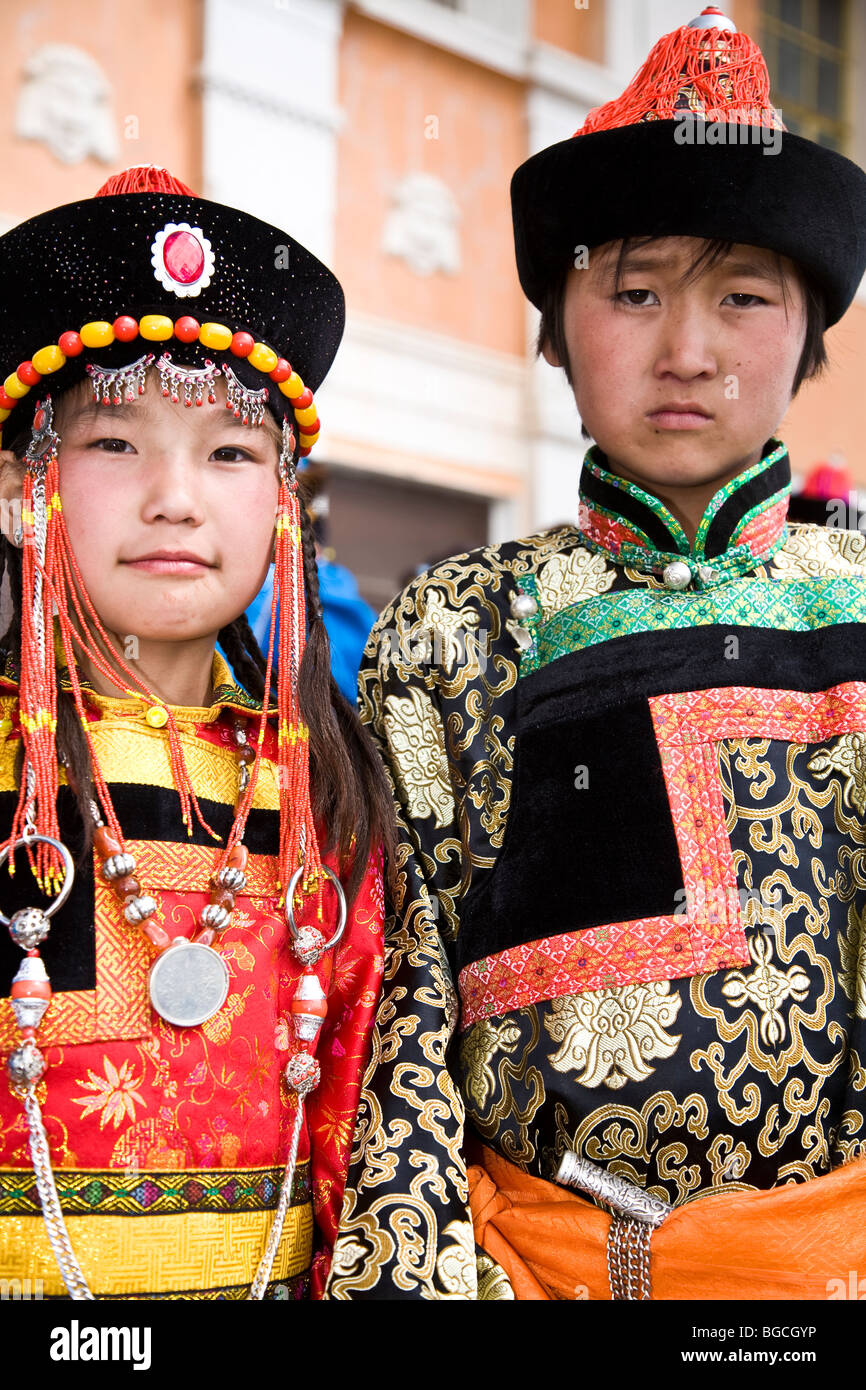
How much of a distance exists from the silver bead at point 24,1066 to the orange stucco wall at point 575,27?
6.20 metres

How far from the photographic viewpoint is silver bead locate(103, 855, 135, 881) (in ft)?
5.38

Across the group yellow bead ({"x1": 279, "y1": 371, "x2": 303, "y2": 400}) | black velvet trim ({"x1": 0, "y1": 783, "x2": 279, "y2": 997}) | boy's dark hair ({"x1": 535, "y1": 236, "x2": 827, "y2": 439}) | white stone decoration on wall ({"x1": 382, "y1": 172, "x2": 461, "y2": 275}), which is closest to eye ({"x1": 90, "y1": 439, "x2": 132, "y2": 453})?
yellow bead ({"x1": 279, "y1": 371, "x2": 303, "y2": 400})

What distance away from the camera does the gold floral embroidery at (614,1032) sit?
166 cm

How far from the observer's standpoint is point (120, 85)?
5.35 metres

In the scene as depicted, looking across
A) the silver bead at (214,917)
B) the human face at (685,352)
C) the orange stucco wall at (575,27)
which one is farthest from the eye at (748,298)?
the orange stucco wall at (575,27)

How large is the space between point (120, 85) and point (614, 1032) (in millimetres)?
4656

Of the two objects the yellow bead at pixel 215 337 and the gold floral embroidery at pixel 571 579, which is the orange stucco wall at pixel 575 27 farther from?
the yellow bead at pixel 215 337

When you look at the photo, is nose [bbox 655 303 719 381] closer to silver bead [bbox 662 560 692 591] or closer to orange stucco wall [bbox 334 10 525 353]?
silver bead [bbox 662 560 692 591]

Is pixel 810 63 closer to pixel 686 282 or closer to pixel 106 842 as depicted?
pixel 686 282

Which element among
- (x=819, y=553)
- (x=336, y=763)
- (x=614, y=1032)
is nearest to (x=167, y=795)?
(x=336, y=763)

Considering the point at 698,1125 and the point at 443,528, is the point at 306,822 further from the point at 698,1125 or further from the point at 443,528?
the point at 443,528

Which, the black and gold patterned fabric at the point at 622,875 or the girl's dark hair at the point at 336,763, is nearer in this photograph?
the black and gold patterned fabric at the point at 622,875

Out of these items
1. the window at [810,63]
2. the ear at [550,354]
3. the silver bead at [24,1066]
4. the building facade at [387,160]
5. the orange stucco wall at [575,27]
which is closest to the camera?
the silver bead at [24,1066]

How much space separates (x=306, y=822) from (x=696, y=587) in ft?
1.86
